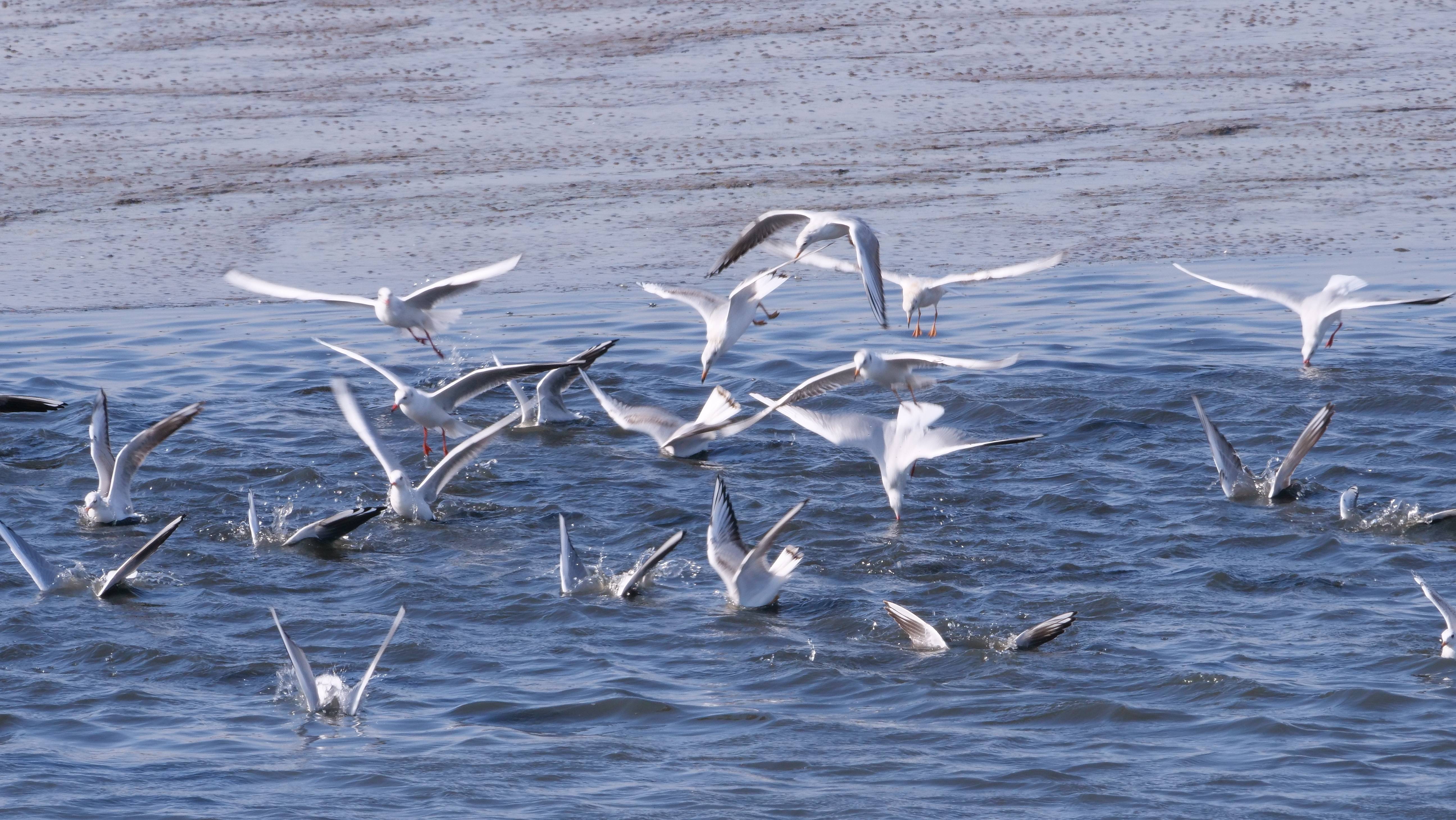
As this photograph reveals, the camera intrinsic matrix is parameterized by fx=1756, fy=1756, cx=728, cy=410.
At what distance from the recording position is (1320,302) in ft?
42.7

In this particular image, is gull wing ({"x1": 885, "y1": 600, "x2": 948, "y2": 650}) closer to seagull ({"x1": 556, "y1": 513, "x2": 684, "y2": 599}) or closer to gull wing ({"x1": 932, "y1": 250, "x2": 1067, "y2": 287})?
seagull ({"x1": 556, "y1": 513, "x2": 684, "y2": 599})

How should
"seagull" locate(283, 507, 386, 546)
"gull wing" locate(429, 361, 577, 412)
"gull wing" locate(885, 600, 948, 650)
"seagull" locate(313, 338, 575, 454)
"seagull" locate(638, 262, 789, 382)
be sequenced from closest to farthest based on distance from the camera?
"gull wing" locate(885, 600, 948, 650)
"seagull" locate(283, 507, 386, 546)
"gull wing" locate(429, 361, 577, 412)
"seagull" locate(313, 338, 575, 454)
"seagull" locate(638, 262, 789, 382)

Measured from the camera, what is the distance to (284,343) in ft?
49.9

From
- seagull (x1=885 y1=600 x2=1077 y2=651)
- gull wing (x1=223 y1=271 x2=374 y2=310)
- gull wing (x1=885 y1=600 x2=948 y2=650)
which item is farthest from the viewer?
gull wing (x1=223 y1=271 x2=374 y2=310)

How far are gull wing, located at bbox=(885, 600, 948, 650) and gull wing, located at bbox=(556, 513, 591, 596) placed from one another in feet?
5.75

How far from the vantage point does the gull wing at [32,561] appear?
9.52 m

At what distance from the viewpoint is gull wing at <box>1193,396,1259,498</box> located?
10.5m

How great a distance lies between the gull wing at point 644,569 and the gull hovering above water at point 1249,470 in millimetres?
3298

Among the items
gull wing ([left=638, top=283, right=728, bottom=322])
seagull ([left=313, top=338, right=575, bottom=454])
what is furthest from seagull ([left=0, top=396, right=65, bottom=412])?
gull wing ([left=638, top=283, right=728, bottom=322])

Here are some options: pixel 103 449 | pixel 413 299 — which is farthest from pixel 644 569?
pixel 413 299

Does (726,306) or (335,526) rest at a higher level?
(726,306)

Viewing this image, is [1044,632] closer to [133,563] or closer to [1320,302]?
[133,563]

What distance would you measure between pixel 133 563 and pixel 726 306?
4459 mm

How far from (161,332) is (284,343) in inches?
44.3
